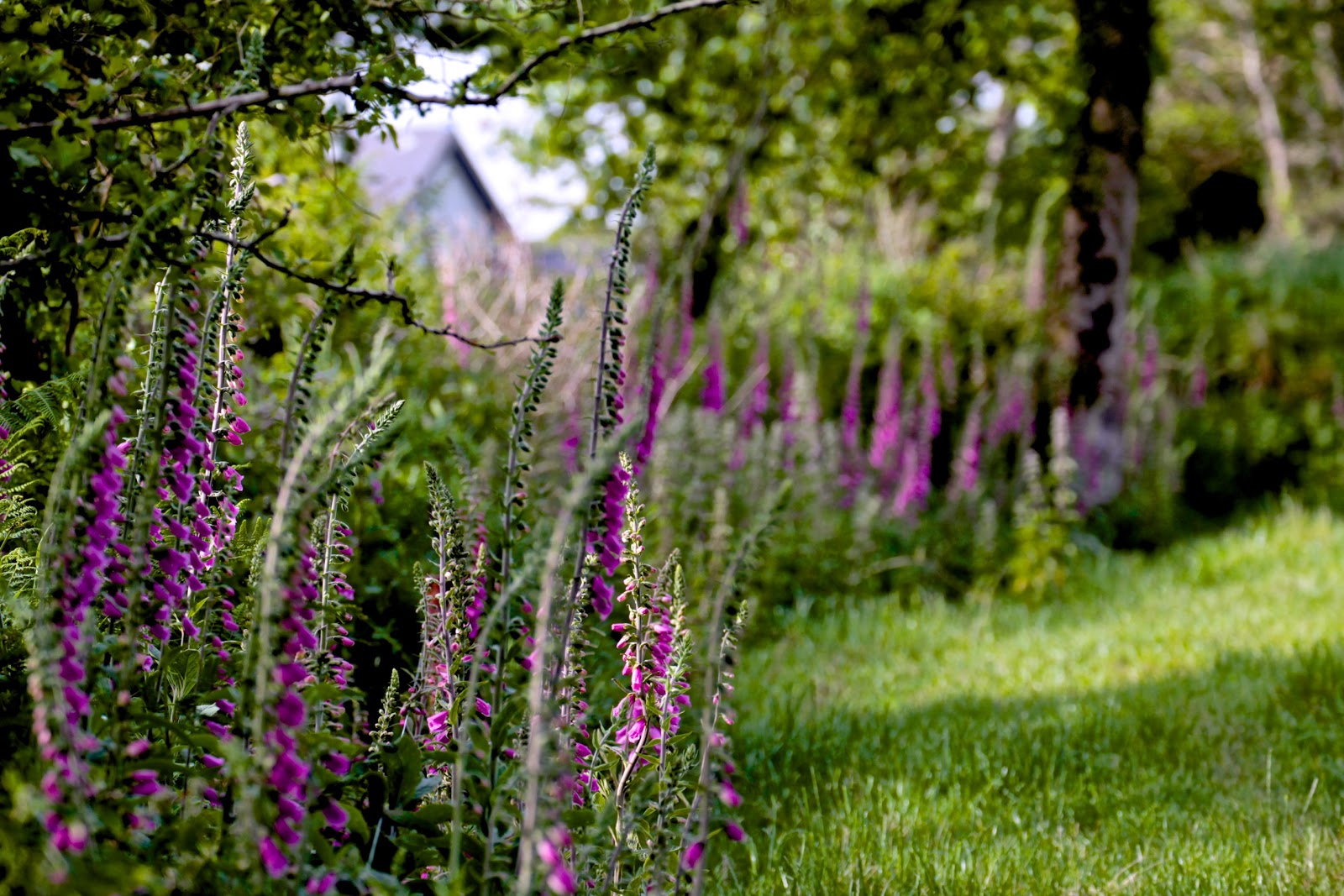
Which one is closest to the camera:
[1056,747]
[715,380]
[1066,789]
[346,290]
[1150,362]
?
[346,290]

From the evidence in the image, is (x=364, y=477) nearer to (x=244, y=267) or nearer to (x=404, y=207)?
(x=244, y=267)

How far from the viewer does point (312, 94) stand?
7.08 feet

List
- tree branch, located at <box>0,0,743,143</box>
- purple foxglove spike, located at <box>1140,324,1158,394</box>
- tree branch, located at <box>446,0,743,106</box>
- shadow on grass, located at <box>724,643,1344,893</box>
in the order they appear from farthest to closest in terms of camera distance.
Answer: purple foxglove spike, located at <box>1140,324,1158,394</box>
shadow on grass, located at <box>724,643,1344,893</box>
tree branch, located at <box>446,0,743,106</box>
tree branch, located at <box>0,0,743,143</box>

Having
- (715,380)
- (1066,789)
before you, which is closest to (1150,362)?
(715,380)

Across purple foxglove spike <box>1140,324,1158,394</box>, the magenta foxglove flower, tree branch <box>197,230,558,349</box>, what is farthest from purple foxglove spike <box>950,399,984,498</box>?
tree branch <box>197,230,558,349</box>

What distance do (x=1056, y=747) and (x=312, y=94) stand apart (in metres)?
2.97

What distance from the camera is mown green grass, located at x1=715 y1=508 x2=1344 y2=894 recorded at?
103 inches

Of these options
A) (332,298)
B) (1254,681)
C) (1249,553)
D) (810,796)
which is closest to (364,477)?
(332,298)

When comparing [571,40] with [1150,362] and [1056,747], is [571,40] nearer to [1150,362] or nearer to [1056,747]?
[1056,747]

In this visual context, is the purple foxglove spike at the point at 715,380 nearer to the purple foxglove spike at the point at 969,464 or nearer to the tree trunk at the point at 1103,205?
the purple foxglove spike at the point at 969,464

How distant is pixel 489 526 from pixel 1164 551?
5.07 meters

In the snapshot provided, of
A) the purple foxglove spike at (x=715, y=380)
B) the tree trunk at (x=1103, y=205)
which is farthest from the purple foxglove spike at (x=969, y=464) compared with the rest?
the purple foxglove spike at (x=715, y=380)

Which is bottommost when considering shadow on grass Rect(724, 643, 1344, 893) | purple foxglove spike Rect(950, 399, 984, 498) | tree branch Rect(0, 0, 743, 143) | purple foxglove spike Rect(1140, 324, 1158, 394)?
shadow on grass Rect(724, 643, 1344, 893)

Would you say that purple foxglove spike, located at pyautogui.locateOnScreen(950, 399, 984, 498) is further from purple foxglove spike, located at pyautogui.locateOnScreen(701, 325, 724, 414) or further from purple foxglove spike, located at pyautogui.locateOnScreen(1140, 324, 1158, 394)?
purple foxglove spike, located at pyautogui.locateOnScreen(1140, 324, 1158, 394)
